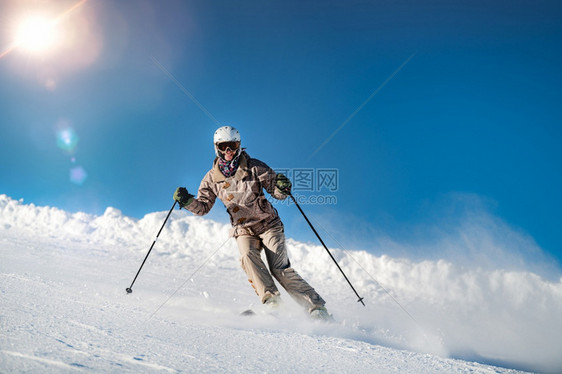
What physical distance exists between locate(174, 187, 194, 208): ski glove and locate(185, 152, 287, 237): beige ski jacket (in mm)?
75

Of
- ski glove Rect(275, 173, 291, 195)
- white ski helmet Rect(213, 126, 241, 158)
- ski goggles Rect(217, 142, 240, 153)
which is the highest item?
white ski helmet Rect(213, 126, 241, 158)

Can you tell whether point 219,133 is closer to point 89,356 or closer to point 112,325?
point 112,325

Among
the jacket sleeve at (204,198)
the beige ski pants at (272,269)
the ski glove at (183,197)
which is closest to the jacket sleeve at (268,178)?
the beige ski pants at (272,269)

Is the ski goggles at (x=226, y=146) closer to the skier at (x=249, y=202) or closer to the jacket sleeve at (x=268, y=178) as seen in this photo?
the skier at (x=249, y=202)

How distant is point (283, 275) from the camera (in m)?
4.94

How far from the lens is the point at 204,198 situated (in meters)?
5.38

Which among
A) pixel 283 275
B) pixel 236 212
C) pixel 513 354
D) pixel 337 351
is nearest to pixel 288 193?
pixel 236 212

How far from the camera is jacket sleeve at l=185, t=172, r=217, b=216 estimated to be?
530 centimetres

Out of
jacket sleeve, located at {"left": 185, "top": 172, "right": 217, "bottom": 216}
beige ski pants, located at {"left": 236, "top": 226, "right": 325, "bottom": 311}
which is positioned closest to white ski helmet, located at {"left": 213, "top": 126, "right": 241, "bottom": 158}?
jacket sleeve, located at {"left": 185, "top": 172, "right": 217, "bottom": 216}

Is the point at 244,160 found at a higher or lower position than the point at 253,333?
higher

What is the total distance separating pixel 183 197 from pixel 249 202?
1.16 m

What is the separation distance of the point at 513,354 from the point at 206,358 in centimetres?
885

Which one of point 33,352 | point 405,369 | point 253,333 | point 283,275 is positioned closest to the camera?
point 33,352

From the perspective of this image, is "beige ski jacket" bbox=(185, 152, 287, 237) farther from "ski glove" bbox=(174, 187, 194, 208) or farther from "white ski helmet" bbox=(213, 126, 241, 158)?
"white ski helmet" bbox=(213, 126, 241, 158)
